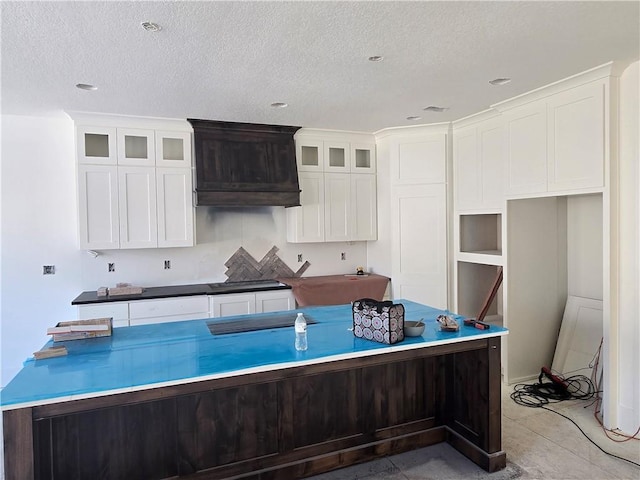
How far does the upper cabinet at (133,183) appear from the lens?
3994 mm

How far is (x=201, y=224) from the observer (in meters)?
4.66

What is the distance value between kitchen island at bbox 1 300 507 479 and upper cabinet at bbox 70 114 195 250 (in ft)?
5.66

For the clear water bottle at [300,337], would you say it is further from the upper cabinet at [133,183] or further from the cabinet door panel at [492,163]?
the cabinet door panel at [492,163]

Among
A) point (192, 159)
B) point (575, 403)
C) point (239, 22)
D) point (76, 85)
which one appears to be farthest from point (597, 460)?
point (76, 85)

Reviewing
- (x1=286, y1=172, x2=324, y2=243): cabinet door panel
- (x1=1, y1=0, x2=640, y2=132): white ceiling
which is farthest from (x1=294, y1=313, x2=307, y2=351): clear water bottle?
(x1=286, y1=172, x2=324, y2=243): cabinet door panel

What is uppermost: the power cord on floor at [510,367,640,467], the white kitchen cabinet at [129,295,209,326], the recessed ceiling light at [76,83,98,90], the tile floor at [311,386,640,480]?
the recessed ceiling light at [76,83,98,90]

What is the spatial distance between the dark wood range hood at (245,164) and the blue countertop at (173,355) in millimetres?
1825

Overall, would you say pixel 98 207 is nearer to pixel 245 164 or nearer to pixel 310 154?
pixel 245 164

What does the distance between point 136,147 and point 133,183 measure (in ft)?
1.21

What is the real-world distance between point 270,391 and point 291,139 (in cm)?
301

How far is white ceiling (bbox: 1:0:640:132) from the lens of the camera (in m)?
2.15

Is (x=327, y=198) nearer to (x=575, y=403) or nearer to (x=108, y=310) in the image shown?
(x=108, y=310)

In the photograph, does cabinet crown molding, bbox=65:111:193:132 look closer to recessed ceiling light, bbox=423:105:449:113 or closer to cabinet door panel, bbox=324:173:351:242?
cabinet door panel, bbox=324:173:351:242

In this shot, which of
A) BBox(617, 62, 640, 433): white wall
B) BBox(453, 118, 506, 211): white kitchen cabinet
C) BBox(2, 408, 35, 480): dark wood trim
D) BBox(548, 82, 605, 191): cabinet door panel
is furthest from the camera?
BBox(453, 118, 506, 211): white kitchen cabinet
